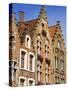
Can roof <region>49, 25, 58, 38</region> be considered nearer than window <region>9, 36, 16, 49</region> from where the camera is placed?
No

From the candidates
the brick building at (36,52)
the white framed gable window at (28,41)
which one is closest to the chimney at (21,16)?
the brick building at (36,52)

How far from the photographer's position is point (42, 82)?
2.26 meters

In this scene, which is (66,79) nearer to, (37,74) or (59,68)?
(59,68)

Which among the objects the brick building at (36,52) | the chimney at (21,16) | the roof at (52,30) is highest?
the chimney at (21,16)

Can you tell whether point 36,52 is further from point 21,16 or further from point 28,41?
point 21,16

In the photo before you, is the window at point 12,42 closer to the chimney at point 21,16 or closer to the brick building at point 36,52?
the brick building at point 36,52

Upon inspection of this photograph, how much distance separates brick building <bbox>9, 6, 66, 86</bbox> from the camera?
→ 2164 mm

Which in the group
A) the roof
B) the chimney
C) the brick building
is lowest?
the brick building

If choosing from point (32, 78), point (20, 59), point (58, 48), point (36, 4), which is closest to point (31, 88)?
point (32, 78)

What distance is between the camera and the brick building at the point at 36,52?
2164 millimetres

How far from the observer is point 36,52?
2.26 metres

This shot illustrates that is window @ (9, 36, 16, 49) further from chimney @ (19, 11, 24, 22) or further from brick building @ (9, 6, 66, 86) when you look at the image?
chimney @ (19, 11, 24, 22)

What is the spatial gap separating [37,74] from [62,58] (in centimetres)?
26

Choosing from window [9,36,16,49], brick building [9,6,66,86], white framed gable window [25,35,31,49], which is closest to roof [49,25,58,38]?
brick building [9,6,66,86]
